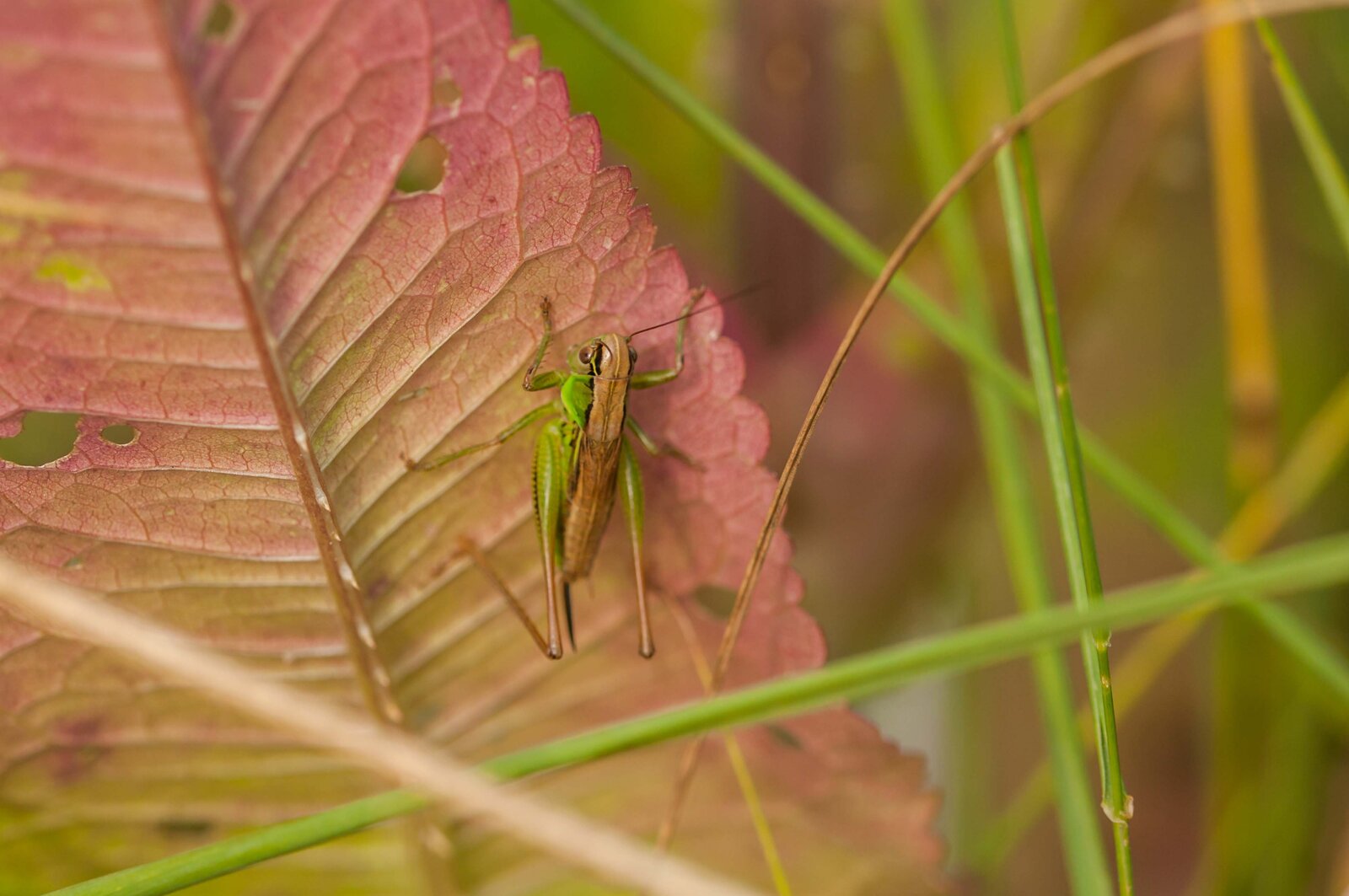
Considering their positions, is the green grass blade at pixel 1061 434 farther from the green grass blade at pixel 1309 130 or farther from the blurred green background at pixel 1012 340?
the blurred green background at pixel 1012 340

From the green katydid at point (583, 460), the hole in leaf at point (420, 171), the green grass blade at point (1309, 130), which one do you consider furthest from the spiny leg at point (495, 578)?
the green grass blade at point (1309, 130)

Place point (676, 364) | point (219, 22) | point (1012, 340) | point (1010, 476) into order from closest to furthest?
point (219, 22) < point (676, 364) < point (1010, 476) < point (1012, 340)

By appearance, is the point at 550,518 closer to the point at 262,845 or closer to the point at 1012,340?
the point at 262,845

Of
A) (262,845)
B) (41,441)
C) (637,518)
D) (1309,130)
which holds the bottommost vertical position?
(41,441)

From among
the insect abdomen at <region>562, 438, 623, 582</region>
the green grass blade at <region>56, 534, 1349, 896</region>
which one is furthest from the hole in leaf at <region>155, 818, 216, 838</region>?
the insect abdomen at <region>562, 438, 623, 582</region>

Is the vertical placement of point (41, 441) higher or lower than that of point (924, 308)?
lower

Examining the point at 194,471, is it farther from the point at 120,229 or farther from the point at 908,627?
the point at 908,627

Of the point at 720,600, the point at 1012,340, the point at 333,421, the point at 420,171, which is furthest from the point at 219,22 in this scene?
the point at 1012,340

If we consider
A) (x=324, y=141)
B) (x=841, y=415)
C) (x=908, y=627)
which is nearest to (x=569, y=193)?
(x=324, y=141)
